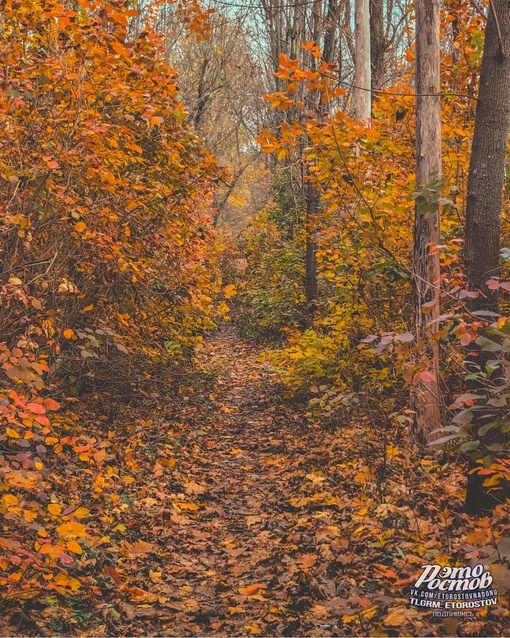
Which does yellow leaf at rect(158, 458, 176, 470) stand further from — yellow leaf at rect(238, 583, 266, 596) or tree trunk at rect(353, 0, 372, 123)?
tree trunk at rect(353, 0, 372, 123)

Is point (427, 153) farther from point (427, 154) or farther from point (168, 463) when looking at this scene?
point (168, 463)

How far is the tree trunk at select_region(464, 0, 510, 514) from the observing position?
153 inches

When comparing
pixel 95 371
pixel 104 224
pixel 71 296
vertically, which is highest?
pixel 104 224

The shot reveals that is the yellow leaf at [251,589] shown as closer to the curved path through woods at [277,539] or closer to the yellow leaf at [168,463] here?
the curved path through woods at [277,539]

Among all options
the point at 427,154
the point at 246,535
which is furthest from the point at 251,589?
the point at 427,154

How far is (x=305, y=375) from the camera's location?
28.6 ft

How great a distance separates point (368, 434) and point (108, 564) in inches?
125

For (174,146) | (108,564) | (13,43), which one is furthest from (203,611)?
(174,146)

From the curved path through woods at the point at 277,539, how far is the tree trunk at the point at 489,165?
1.56 meters

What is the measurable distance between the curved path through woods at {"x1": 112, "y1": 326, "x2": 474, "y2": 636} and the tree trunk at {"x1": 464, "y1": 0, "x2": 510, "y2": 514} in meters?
1.56

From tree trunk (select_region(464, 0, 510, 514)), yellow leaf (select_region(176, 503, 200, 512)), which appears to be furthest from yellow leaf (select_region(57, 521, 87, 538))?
tree trunk (select_region(464, 0, 510, 514))

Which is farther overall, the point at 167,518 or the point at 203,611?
the point at 167,518

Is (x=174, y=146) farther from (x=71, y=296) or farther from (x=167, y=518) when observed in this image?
(x=167, y=518)

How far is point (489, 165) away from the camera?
3.97 meters
